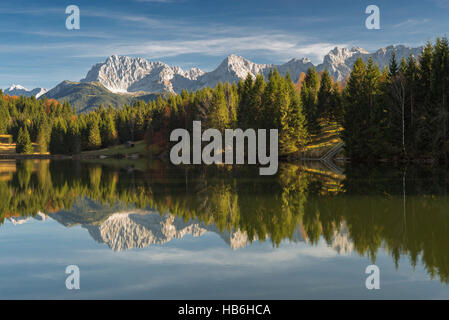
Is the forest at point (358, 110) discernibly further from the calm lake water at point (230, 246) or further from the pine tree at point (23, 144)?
the pine tree at point (23, 144)

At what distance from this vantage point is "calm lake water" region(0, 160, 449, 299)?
8.94 meters

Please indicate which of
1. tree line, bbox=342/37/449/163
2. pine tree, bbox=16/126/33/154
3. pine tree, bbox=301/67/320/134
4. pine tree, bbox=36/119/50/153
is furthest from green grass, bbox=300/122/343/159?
pine tree, bbox=36/119/50/153

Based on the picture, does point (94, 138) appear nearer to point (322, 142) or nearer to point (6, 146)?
point (6, 146)

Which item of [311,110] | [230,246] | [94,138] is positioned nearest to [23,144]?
[94,138]

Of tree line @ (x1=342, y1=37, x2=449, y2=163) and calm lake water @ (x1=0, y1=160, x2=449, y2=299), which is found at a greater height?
tree line @ (x1=342, y1=37, x2=449, y2=163)

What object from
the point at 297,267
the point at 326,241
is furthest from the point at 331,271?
the point at 326,241

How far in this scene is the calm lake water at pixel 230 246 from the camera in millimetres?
8938

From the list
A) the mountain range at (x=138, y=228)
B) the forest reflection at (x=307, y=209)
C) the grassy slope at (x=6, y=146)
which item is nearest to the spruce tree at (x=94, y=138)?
the grassy slope at (x=6, y=146)

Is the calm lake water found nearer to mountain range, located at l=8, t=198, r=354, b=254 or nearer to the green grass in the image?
mountain range, located at l=8, t=198, r=354, b=254

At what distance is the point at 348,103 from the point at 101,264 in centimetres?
6175

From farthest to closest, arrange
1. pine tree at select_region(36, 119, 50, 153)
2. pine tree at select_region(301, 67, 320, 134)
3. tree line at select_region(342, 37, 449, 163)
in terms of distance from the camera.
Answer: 1. pine tree at select_region(36, 119, 50, 153)
2. pine tree at select_region(301, 67, 320, 134)
3. tree line at select_region(342, 37, 449, 163)

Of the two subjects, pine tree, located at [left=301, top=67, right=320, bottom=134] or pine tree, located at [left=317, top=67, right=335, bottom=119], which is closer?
pine tree, located at [left=301, top=67, right=320, bottom=134]

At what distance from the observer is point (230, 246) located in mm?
12820

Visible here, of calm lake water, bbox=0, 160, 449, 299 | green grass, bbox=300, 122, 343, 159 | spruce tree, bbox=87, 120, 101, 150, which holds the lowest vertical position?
calm lake water, bbox=0, 160, 449, 299
